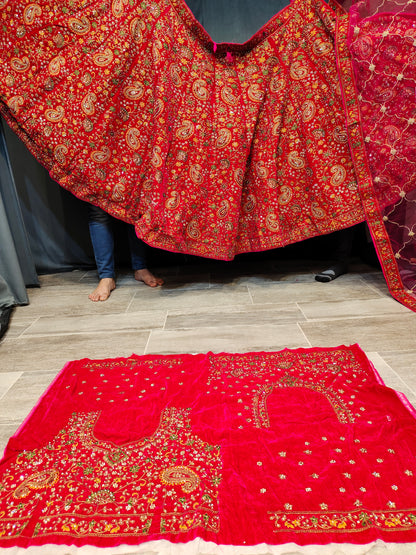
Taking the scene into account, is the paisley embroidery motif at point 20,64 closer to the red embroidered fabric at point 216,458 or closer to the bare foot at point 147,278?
the bare foot at point 147,278

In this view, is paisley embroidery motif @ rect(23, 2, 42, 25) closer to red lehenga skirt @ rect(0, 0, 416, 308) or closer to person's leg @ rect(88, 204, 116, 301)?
red lehenga skirt @ rect(0, 0, 416, 308)

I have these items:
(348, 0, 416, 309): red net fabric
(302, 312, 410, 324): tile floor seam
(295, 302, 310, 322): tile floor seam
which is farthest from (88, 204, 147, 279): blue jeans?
(348, 0, 416, 309): red net fabric

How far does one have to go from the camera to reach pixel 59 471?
2.64 feet

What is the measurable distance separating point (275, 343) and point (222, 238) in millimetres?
576

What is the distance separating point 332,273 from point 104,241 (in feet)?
3.72

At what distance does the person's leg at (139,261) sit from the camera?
1896 millimetres

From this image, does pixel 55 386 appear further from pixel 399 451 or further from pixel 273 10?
pixel 273 10

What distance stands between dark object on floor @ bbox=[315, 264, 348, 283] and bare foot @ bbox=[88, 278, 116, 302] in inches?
40.2

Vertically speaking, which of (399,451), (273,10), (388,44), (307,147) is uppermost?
(273,10)

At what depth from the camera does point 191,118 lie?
1.56m

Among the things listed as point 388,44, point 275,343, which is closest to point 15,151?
point 275,343

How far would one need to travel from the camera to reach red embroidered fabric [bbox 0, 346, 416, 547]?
2.21 ft

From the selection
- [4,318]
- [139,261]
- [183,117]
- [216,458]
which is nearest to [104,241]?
[139,261]

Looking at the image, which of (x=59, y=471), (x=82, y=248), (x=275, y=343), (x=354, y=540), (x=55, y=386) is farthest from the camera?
(x=82, y=248)
